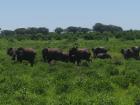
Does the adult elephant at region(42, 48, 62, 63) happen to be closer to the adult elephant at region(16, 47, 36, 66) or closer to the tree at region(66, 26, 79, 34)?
the adult elephant at region(16, 47, 36, 66)

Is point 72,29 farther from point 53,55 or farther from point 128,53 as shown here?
point 53,55

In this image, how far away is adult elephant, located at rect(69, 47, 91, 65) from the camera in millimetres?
28719

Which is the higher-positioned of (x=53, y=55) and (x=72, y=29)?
(x=53, y=55)

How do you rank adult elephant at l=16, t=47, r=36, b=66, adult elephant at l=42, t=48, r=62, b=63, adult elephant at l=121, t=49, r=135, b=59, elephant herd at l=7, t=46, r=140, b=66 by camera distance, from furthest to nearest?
adult elephant at l=121, t=49, r=135, b=59 < adult elephant at l=42, t=48, r=62, b=63 < elephant herd at l=7, t=46, r=140, b=66 < adult elephant at l=16, t=47, r=36, b=66

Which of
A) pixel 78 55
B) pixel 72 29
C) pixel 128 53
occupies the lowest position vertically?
pixel 72 29

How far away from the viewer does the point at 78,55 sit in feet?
95.0

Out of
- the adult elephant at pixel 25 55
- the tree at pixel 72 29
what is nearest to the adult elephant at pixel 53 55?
the adult elephant at pixel 25 55

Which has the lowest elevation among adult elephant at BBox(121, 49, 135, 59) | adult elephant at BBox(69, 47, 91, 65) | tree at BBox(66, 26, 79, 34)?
tree at BBox(66, 26, 79, 34)

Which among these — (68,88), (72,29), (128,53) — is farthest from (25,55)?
(72,29)

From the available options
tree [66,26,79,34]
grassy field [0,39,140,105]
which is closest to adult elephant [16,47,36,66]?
grassy field [0,39,140,105]

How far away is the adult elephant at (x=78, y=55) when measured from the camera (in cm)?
2872

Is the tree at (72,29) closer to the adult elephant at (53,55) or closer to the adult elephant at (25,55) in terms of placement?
the adult elephant at (53,55)

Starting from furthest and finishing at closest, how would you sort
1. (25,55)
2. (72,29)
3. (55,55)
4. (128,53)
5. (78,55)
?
(72,29) → (128,53) → (78,55) → (55,55) → (25,55)

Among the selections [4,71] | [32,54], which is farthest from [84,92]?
[32,54]
